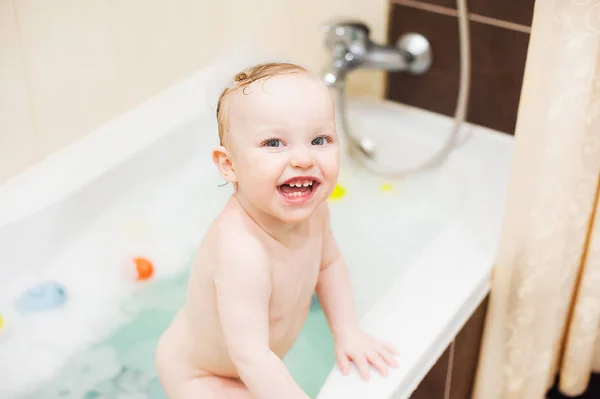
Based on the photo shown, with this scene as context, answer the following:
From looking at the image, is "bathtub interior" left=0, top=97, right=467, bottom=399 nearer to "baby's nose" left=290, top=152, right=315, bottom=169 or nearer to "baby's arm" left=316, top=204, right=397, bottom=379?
"baby's arm" left=316, top=204, right=397, bottom=379

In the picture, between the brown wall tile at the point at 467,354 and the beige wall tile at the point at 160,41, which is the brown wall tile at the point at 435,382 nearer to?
the brown wall tile at the point at 467,354

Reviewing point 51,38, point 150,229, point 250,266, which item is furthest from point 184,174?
point 250,266

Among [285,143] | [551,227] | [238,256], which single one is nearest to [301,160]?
[285,143]

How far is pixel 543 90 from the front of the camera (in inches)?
47.4

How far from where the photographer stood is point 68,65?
1476 mm

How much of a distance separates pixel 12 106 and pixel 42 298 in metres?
0.35

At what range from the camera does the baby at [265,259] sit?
99 cm

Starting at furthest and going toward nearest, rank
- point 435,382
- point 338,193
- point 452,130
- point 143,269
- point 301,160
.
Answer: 1. point 338,193
2. point 452,130
3. point 143,269
4. point 435,382
5. point 301,160

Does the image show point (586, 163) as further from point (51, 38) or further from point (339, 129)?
point (51, 38)

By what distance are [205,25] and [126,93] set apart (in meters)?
0.22

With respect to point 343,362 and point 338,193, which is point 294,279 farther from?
point 338,193

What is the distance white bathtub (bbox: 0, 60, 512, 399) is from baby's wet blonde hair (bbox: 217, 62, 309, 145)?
41cm

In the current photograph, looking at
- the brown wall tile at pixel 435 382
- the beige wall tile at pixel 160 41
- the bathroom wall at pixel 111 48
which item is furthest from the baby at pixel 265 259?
the beige wall tile at pixel 160 41

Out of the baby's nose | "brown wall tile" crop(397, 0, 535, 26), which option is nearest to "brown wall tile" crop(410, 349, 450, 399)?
the baby's nose
